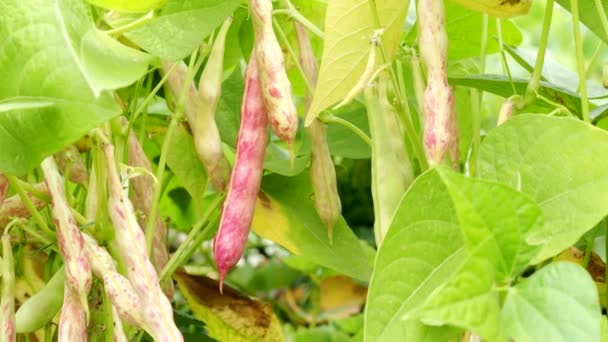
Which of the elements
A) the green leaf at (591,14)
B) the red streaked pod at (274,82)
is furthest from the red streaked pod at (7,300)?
the green leaf at (591,14)

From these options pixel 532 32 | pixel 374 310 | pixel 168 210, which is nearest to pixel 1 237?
pixel 374 310

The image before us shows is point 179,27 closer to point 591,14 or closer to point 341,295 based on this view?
point 591,14

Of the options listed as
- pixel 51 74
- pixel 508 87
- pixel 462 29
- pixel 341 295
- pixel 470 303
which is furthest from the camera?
pixel 341 295

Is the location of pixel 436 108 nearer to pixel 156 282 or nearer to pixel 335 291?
pixel 156 282

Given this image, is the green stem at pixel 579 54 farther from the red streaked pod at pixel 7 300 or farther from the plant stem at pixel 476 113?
the red streaked pod at pixel 7 300

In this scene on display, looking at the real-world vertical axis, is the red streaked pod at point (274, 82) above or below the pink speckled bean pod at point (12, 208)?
above

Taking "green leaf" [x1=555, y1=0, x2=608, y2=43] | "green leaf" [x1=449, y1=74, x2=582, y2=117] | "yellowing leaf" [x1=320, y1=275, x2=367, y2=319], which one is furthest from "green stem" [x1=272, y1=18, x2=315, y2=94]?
"yellowing leaf" [x1=320, y1=275, x2=367, y2=319]

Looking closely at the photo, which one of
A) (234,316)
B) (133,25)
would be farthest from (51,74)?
(234,316)
